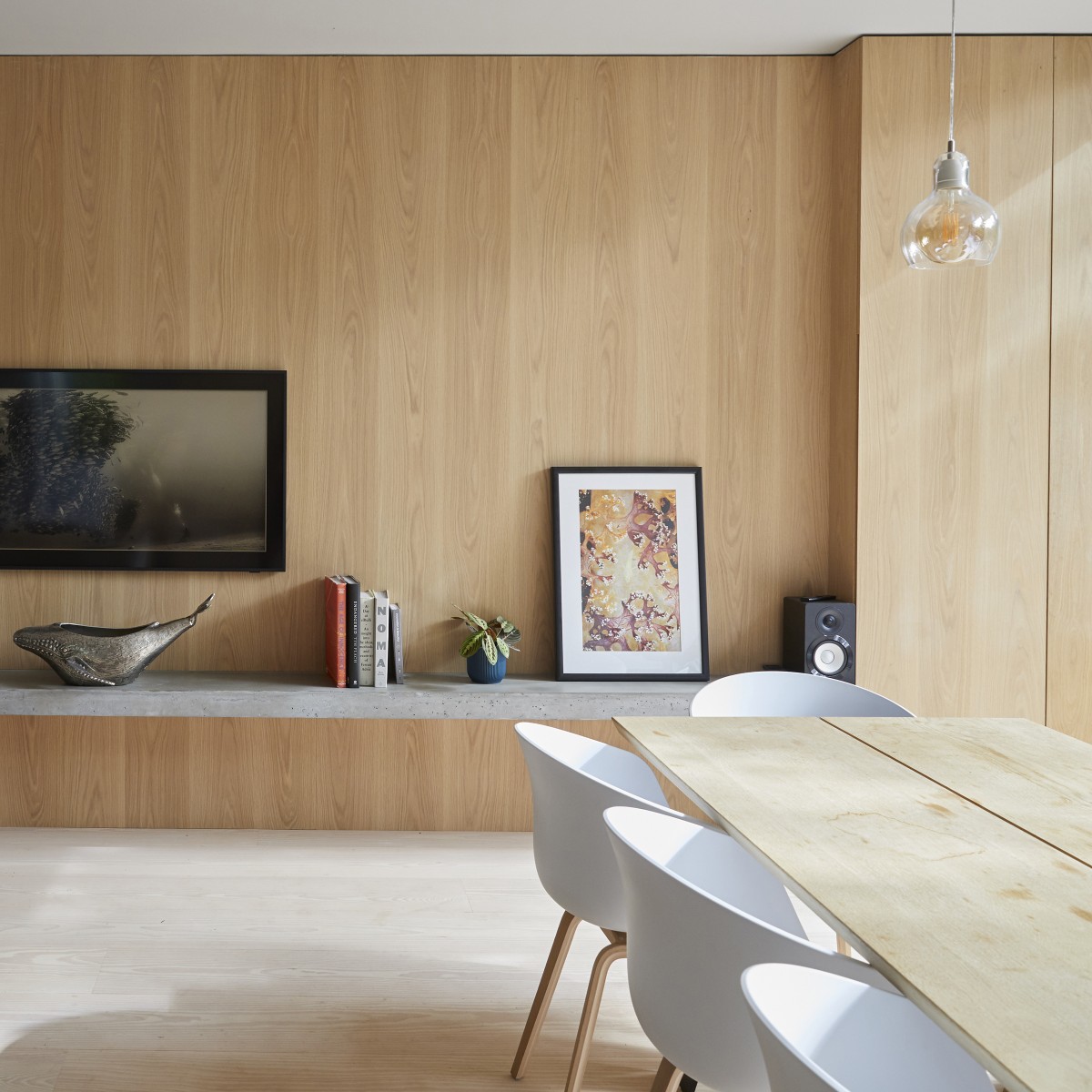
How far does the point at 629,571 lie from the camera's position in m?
3.68

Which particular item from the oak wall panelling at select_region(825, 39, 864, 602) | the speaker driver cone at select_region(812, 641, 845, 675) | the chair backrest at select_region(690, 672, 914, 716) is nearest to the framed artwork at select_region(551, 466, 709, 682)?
the speaker driver cone at select_region(812, 641, 845, 675)

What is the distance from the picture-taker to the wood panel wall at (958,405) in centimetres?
348

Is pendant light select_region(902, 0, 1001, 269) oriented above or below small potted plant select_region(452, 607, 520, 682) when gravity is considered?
above

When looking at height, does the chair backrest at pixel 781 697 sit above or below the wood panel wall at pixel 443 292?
below

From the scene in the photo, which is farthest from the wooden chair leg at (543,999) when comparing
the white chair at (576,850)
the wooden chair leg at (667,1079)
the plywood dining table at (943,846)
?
the wooden chair leg at (667,1079)

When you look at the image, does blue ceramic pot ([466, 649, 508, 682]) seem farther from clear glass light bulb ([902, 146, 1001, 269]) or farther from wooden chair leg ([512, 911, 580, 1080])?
clear glass light bulb ([902, 146, 1001, 269])

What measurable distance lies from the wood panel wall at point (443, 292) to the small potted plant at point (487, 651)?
18cm

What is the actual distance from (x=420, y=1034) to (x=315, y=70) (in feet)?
10.3

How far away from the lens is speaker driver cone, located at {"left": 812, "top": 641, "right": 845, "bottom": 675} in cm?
351

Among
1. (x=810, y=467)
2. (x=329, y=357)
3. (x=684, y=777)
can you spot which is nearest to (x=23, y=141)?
(x=329, y=357)

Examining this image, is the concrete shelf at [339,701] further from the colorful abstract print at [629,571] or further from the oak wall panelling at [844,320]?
the oak wall panelling at [844,320]

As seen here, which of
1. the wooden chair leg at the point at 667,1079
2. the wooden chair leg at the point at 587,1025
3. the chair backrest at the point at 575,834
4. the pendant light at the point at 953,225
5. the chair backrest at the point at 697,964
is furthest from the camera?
the pendant light at the point at 953,225

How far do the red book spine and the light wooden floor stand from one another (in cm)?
61

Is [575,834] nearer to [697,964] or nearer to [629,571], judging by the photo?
[697,964]
